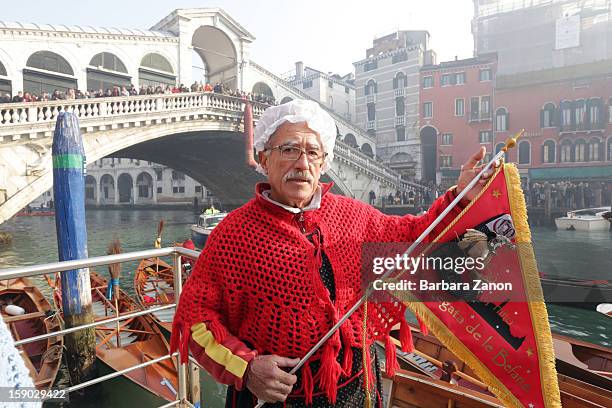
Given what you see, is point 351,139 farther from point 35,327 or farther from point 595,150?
point 35,327

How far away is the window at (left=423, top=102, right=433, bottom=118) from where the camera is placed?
27125mm

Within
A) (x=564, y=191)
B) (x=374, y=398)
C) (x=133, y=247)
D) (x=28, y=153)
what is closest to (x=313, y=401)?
(x=374, y=398)

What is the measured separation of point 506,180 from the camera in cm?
142

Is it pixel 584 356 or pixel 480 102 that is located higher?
pixel 480 102

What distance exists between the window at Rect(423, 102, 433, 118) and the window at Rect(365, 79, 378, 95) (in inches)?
172

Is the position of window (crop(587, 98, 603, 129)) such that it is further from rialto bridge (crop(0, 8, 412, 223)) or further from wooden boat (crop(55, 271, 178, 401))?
wooden boat (crop(55, 271, 178, 401))

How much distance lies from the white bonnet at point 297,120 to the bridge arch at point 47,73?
54.9 ft

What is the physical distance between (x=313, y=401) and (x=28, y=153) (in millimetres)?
12276

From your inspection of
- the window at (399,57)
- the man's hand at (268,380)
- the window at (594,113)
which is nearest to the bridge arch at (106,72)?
the man's hand at (268,380)

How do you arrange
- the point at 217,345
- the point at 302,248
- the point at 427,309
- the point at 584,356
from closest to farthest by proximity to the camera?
the point at 217,345, the point at 302,248, the point at 427,309, the point at 584,356

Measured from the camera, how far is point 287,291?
52.0 inches

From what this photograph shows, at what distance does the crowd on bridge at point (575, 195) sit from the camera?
20962 millimetres

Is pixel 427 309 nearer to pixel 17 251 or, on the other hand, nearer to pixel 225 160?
pixel 17 251

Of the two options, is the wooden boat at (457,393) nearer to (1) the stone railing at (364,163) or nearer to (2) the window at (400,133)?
(1) the stone railing at (364,163)
